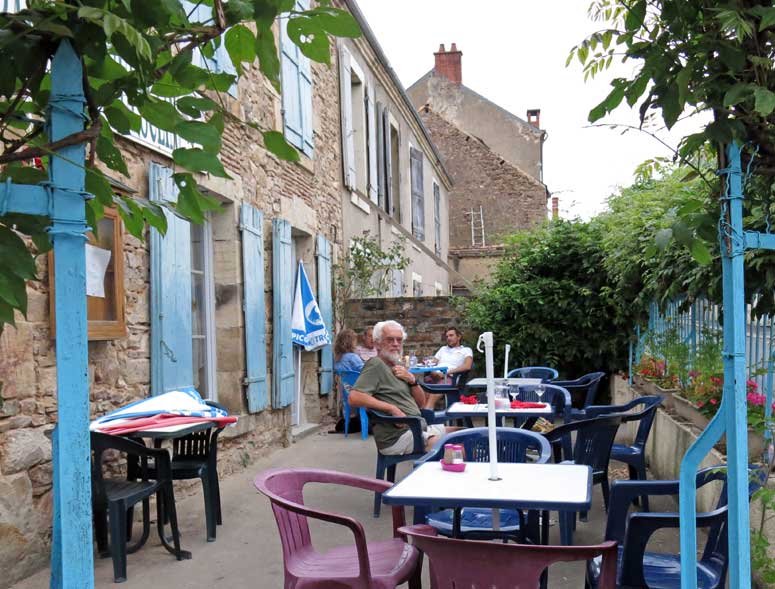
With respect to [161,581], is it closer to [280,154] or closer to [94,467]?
[94,467]

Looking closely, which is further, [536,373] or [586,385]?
[536,373]

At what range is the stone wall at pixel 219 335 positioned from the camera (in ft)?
12.5

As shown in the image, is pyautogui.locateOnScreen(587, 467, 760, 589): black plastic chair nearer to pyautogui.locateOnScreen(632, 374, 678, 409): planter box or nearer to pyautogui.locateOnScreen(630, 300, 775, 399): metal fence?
pyautogui.locateOnScreen(630, 300, 775, 399): metal fence

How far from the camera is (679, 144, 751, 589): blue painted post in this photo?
2.07 metres

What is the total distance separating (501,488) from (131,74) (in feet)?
6.49

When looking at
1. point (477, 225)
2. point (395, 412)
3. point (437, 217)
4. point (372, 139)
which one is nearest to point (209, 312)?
point (395, 412)

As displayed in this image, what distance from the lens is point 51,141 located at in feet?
4.61

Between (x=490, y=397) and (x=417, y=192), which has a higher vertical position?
(x=417, y=192)

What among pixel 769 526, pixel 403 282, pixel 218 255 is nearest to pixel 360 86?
pixel 403 282

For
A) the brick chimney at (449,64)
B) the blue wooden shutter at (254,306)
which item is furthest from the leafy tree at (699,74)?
the brick chimney at (449,64)

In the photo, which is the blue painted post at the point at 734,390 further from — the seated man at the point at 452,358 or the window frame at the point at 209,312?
the seated man at the point at 452,358

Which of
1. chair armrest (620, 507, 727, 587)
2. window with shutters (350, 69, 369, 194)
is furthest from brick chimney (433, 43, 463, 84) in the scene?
chair armrest (620, 507, 727, 587)

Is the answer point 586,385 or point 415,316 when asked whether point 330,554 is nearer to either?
point 586,385

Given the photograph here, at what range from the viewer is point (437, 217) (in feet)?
64.0
